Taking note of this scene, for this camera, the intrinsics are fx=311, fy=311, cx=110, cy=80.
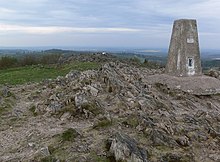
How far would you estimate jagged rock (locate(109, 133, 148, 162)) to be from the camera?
10156mm

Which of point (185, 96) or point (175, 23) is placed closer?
point (185, 96)

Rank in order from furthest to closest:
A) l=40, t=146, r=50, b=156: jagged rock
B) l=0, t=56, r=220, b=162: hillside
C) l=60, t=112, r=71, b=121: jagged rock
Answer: l=60, t=112, r=71, b=121: jagged rock
l=0, t=56, r=220, b=162: hillside
l=40, t=146, r=50, b=156: jagged rock

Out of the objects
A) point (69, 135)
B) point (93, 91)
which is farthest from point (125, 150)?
point (93, 91)

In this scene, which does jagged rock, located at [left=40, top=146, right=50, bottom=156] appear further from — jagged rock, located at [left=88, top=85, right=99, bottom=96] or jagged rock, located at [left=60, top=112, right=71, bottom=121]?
jagged rock, located at [left=88, top=85, right=99, bottom=96]

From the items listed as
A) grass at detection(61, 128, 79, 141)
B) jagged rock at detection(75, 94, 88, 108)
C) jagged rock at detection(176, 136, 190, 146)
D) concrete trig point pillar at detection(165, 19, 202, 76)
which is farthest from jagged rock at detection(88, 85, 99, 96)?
concrete trig point pillar at detection(165, 19, 202, 76)

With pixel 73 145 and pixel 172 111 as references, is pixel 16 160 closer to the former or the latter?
pixel 73 145

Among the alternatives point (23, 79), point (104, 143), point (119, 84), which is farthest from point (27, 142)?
point (23, 79)

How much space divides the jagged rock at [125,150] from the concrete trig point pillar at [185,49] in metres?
14.5

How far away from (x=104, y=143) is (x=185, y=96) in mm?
11923

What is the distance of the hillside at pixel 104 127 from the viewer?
425 inches

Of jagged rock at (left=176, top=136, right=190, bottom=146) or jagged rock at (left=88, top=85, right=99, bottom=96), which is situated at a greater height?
jagged rock at (left=88, top=85, right=99, bottom=96)

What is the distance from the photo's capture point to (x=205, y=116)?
16688 mm

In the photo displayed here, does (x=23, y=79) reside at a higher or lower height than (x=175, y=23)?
lower

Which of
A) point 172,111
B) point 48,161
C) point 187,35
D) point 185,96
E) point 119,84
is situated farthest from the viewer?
point 187,35
